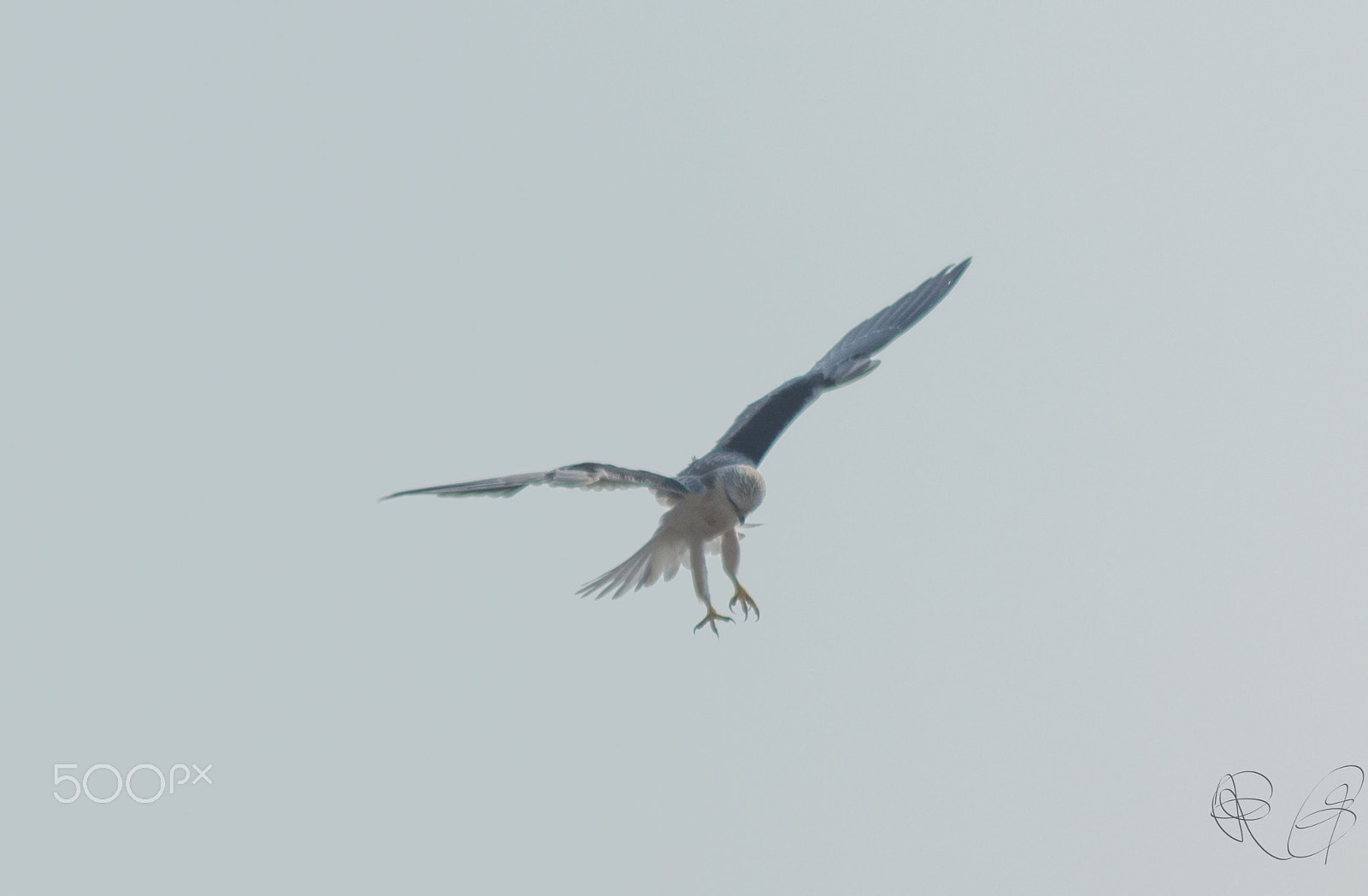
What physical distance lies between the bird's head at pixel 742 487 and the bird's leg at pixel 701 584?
1.25 ft

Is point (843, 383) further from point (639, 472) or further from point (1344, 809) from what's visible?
point (1344, 809)

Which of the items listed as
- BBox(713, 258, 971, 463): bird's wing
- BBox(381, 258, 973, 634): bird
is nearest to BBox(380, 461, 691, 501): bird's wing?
BBox(381, 258, 973, 634): bird

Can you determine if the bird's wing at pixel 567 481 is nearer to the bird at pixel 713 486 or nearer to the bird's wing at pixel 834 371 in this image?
the bird at pixel 713 486

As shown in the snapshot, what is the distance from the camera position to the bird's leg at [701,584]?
1069cm

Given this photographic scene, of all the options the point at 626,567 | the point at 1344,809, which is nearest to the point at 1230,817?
the point at 1344,809

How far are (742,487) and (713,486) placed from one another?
0.20m

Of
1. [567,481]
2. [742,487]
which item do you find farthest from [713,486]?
[567,481]

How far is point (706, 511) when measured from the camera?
10570mm

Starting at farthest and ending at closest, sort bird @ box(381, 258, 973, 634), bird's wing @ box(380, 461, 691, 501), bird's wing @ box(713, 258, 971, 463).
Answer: bird's wing @ box(713, 258, 971, 463) < bird @ box(381, 258, 973, 634) < bird's wing @ box(380, 461, 691, 501)

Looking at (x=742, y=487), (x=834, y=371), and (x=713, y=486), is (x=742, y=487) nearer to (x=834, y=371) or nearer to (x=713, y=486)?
(x=713, y=486)

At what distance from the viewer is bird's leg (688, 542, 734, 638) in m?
10.7

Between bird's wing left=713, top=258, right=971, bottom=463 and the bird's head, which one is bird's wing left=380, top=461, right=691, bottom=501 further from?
bird's wing left=713, top=258, right=971, bottom=463

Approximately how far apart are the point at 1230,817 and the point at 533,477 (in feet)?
17.4

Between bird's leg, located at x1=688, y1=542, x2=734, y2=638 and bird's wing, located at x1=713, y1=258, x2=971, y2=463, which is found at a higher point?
bird's wing, located at x1=713, y1=258, x2=971, y2=463
